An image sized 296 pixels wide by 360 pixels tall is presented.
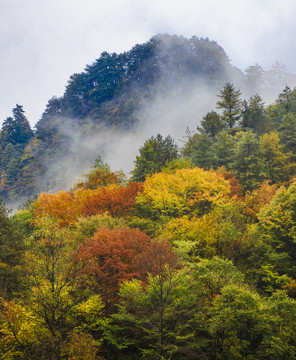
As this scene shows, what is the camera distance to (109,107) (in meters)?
102

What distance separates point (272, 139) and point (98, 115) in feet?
253

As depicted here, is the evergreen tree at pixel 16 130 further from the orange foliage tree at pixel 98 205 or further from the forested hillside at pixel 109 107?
the orange foliage tree at pixel 98 205

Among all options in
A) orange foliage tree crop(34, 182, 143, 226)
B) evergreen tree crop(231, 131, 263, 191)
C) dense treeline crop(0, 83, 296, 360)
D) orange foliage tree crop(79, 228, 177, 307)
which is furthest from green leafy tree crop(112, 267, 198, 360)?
evergreen tree crop(231, 131, 263, 191)

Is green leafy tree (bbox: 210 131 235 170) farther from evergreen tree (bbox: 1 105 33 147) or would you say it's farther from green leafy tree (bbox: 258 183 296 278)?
evergreen tree (bbox: 1 105 33 147)

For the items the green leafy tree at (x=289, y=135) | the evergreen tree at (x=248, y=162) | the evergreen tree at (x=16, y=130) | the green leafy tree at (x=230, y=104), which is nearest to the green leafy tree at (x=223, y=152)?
the evergreen tree at (x=248, y=162)

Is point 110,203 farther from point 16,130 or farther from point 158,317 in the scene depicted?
point 16,130

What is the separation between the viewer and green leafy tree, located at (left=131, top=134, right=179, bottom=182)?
39153mm

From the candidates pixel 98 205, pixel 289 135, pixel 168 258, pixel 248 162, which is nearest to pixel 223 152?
pixel 248 162

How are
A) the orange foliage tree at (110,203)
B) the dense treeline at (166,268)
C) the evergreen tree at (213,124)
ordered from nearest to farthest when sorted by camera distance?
1. the dense treeline at (166,268)
2. the orange foliage tree at (110,203)
3. the evergreen tree at (213,124)

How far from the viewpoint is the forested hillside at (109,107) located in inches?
3711

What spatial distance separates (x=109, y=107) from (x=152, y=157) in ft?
225

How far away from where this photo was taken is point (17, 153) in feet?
332

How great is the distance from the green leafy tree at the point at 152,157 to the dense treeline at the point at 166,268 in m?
0.25

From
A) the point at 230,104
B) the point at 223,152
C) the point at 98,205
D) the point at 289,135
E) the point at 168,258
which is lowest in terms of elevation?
the point at 168,258
